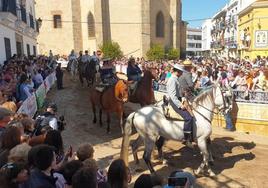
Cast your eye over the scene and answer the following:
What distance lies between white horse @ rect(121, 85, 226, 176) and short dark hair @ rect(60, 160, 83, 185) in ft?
13.1

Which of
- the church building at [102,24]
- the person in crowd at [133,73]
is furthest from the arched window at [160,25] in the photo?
the person in crowd at [133,73]

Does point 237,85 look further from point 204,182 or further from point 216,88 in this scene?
point 204,182

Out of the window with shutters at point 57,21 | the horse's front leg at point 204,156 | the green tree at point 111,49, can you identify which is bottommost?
the horse's front leg at point 204,156

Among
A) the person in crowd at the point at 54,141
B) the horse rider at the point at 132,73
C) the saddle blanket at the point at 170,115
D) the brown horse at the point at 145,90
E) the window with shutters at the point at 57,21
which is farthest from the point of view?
the window with shutters at the point at 57,21

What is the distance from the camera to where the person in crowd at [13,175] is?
3.79 meters

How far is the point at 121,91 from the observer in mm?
11734

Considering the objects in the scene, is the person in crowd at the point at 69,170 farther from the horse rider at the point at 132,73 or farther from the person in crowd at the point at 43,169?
the horse rider at the point at 132,73

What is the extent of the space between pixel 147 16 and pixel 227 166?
34.3 meters

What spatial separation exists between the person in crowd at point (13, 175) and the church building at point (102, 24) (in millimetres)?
37749

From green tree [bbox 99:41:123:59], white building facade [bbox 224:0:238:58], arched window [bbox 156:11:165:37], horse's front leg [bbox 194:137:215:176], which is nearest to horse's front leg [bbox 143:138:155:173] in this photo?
horse's front leg [bbox 194:137:215:176]

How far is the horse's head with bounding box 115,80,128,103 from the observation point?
461 inches

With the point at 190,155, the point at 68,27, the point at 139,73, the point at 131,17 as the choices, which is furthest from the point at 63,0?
the point at 190,155

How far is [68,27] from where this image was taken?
42.9m

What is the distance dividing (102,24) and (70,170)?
37918 millimetres
